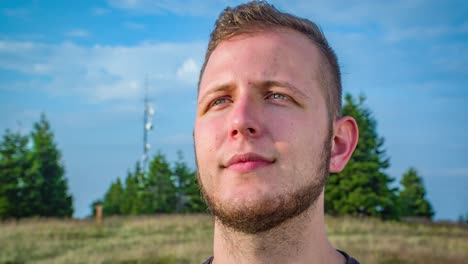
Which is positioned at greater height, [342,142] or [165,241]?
[342,142]

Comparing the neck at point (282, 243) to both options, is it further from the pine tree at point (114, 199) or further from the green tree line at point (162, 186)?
the pine tree at point (114, 199)

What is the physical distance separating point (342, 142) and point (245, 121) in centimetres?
105

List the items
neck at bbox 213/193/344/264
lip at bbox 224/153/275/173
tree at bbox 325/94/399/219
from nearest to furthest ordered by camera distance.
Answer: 1. lip at bbox 224/153/275/173
2. neck at bbox 213/193/344/264
3. tree at bbox 325/94/399/219

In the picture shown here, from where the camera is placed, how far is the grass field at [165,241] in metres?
19.7

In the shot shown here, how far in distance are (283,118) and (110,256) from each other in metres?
20.1

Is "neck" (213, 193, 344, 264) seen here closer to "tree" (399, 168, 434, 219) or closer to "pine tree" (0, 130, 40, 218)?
"pine tree" (0, 130, 40, 218)

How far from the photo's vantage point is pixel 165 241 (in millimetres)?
25656

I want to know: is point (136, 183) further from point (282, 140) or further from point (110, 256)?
point (282, 140)

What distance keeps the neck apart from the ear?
13.0 inches

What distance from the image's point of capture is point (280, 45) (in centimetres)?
347

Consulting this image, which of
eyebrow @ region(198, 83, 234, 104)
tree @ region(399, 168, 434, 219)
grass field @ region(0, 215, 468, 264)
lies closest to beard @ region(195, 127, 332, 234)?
eyebrow @ region(198, 83, 234, 104)

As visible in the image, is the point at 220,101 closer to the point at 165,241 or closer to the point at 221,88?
the point at 221,88

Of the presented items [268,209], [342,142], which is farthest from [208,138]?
[342,142]

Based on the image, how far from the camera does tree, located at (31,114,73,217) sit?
4119cm
